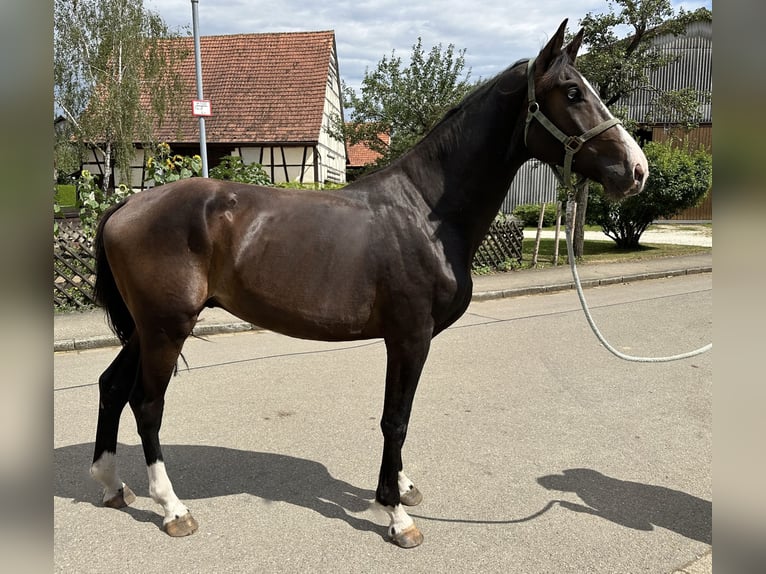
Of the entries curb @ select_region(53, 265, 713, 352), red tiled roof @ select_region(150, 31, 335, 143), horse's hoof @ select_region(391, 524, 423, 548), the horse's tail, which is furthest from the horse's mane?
red tiled roof @ select_region(150, 31, 335, 143)

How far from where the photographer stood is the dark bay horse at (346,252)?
8.39 ft

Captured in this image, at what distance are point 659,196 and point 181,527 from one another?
1576 cm

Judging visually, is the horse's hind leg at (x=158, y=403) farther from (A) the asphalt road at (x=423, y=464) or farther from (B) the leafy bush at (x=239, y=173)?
(B) the leafy bush at (x=239, y=173)

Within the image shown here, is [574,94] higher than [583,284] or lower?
higher

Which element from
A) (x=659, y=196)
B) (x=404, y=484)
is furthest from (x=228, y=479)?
(x=659, y=196)

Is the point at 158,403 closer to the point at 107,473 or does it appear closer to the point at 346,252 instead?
the point at 107,473

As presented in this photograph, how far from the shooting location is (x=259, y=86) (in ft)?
66.2

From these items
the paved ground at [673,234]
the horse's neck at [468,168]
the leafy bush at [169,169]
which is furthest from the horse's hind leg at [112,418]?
the paved ground at [673,234]

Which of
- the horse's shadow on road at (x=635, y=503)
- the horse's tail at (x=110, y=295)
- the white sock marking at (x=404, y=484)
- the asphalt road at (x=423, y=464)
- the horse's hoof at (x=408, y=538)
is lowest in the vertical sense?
the horse's shadow on road at (x=635, y=503)

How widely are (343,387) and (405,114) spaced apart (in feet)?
33.8

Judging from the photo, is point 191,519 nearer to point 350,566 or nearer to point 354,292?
point 350,566

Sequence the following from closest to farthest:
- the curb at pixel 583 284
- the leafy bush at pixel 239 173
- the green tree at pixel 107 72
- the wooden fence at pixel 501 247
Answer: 1. the curb at pixel 583 284
2. the leafy bush at pixel 239 173
3. the wooden fence at pixel 501 247
4. the green tree at pixel 107 72

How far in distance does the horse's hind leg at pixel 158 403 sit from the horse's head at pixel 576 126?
1.99 m

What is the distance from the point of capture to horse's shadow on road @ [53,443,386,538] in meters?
2.92
